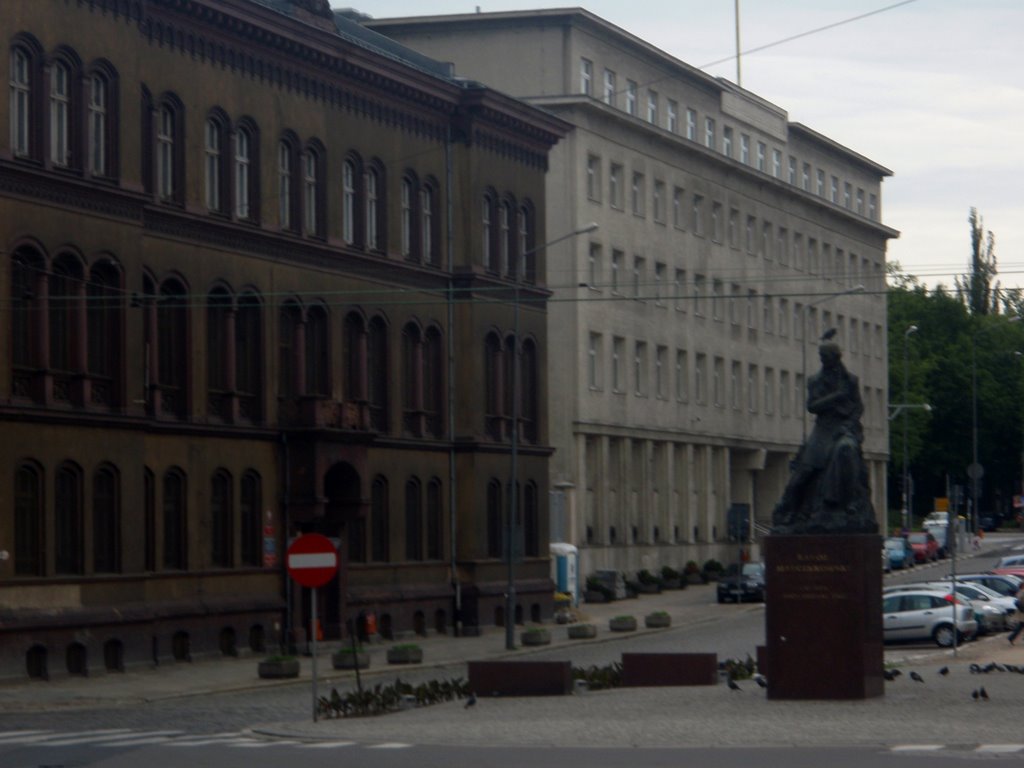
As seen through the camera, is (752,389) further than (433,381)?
Yes

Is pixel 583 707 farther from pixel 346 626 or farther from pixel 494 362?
pixel 494 362

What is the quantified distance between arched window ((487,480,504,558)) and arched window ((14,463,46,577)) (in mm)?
21882

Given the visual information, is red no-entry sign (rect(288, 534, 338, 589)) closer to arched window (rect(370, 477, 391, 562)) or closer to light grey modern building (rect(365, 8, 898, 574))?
arched window (rect(370, 477, 391, 562))

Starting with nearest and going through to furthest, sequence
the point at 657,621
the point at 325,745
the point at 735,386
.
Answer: the point at 325,745, the point at 657,621, the point at 735,386

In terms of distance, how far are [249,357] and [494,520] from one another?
13811mm

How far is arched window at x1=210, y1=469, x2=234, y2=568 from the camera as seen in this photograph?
48.8 meters

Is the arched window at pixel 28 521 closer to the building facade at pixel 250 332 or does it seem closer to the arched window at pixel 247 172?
→ the building facade at pixel 250 332

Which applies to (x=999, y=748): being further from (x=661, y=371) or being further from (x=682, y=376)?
(x=682, y=376)

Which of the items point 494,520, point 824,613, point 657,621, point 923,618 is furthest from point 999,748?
point 494,520

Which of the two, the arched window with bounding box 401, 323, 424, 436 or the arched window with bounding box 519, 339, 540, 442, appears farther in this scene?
the arched window with bounding box 519, 339, 540, 442

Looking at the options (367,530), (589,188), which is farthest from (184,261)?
(589,188)

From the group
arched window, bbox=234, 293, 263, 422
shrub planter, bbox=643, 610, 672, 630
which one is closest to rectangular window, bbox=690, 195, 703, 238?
shrub planter, bbox=643, 610, 672, 630

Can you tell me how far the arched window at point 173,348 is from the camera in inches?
1854

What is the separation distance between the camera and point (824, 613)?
2883 centimetres
